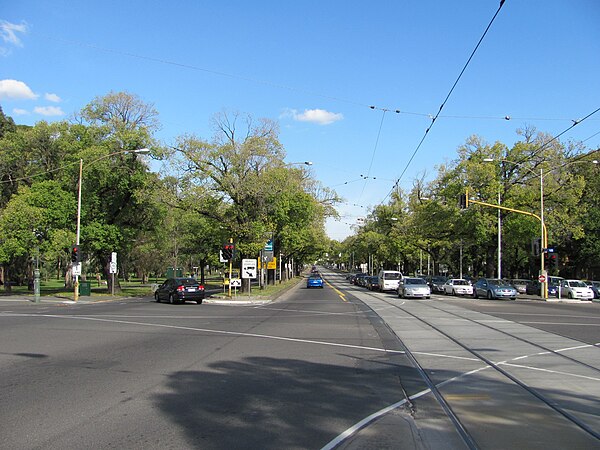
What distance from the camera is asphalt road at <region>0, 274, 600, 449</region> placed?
19.1 ft

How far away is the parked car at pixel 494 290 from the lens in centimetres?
3772

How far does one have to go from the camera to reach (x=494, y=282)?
131ft

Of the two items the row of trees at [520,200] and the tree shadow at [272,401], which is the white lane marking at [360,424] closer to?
the tree shadow at [272,401]

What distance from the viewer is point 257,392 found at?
7.98 metres

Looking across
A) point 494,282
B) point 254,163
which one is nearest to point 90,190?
point 254,163

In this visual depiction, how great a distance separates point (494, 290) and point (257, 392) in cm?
3399

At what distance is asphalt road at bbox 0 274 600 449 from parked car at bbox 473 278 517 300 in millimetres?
22964

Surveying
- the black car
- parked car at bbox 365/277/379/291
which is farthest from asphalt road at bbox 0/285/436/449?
parked car at bbox 365/277/379/291

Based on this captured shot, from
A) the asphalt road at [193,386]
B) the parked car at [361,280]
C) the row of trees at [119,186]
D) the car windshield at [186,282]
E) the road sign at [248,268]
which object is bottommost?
the parked car at [361,280]

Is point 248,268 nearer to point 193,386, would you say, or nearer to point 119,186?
point 119,186

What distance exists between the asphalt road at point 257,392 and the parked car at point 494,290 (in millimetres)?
22964

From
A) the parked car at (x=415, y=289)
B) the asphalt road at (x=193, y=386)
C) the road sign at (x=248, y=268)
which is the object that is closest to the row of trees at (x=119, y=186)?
the road sign at (x=248, y=268)

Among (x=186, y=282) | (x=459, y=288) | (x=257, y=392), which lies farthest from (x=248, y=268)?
(x=257, y=392)

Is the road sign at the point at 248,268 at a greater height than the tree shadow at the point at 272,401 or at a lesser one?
greater
